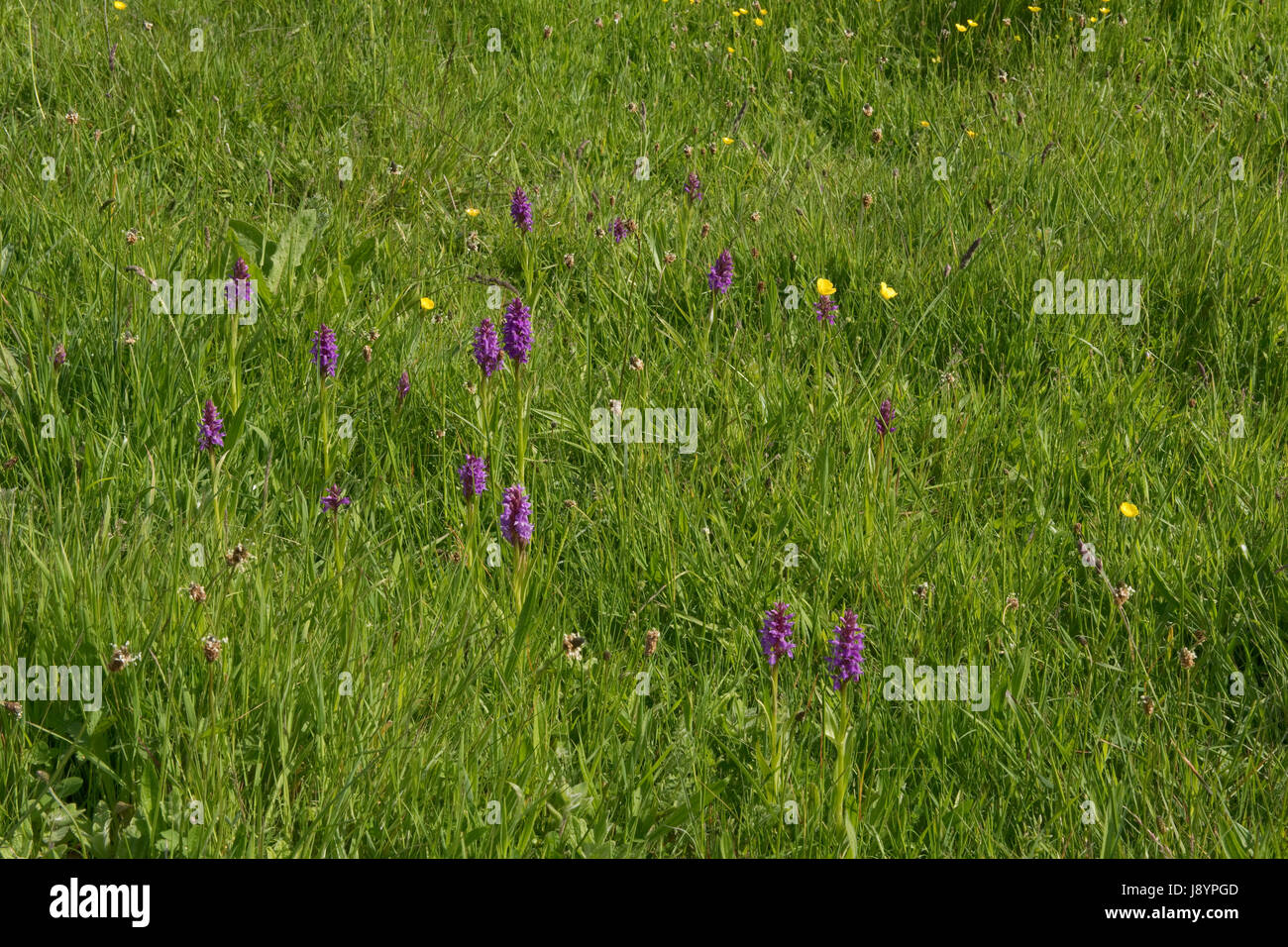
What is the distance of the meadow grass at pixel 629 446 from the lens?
1887mm

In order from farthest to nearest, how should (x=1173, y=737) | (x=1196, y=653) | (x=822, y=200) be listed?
1. (x=822, y=200)
2. (x=1196, y=653)
3. (x=1173, y=737)

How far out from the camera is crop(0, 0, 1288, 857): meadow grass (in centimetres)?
189

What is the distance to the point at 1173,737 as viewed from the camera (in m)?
1.99

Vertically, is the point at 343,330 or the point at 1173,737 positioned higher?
the point at 343,330

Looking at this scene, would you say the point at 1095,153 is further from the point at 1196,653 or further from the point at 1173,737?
the point at 1173,737

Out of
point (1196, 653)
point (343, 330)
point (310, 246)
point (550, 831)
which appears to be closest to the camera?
point (550, 831)

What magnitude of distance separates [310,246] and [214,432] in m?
1.40

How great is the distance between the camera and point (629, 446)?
2719 mm

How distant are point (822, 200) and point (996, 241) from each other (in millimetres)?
578

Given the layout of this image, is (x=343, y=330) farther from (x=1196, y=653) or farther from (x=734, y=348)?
(x=1196, y=653)
